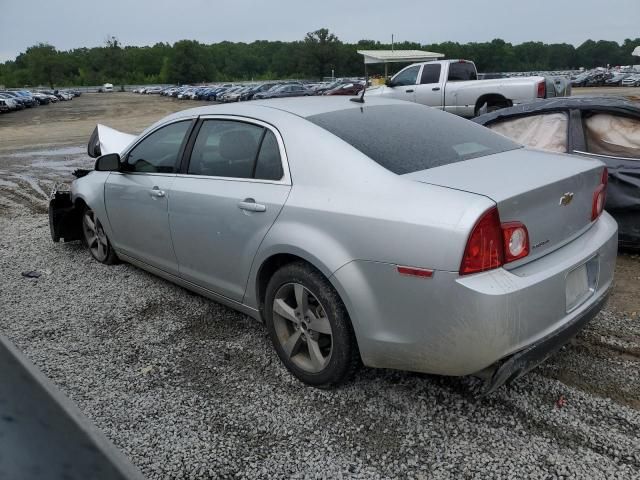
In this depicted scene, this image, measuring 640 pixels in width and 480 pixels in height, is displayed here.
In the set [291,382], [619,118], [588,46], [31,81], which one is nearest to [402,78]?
[619,118]

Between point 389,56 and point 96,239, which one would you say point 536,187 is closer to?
point 96,239

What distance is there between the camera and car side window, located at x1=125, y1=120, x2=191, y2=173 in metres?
3.91

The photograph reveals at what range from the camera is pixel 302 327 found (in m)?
2.92

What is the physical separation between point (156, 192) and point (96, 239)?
1.67 metres

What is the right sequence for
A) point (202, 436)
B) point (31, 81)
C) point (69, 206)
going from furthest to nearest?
1. point (31, 81)
2. point (69, 206)
3. point (202, 436)

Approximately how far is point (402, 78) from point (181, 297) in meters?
12.9

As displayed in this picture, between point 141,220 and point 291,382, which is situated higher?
point 141,220

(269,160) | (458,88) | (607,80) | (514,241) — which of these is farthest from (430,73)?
(607,80)

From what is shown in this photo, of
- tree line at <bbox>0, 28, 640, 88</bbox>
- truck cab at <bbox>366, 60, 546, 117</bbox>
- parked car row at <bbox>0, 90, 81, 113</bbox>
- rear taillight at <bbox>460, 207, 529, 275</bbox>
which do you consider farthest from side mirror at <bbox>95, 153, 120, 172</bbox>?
tree line at <bbox>0, 28, 640, 88</bbox>

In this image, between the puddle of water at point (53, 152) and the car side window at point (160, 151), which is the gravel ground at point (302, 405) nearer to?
the car side window at point (160, 151)

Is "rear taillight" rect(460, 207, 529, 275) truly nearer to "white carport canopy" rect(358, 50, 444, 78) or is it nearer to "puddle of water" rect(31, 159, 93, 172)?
"puddle of water" rect(31, 159, 93, 172)

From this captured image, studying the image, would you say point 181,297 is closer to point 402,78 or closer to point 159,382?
point 159,382

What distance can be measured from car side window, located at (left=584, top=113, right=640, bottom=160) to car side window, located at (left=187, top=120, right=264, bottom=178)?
344 centimetres

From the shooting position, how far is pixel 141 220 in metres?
4.12
